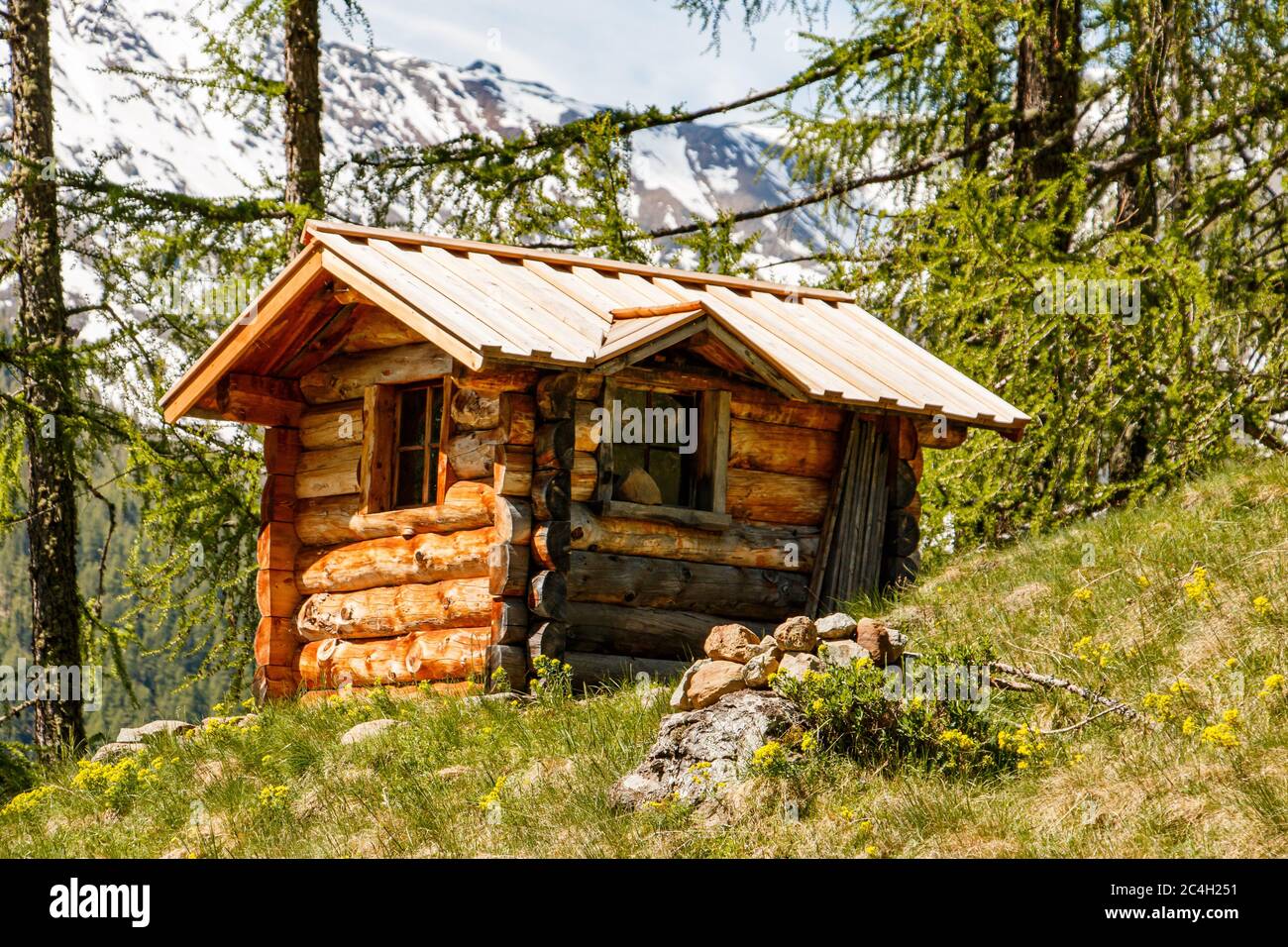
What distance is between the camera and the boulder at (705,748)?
7312 mm

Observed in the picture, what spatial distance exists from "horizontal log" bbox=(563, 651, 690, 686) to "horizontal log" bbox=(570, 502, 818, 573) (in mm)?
806

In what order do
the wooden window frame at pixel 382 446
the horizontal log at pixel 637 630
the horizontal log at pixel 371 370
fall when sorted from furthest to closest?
the wooden window frame at pixel 382 446 < the horizontal log at pixel 371 370 < the horizontal log at pixel 637 630

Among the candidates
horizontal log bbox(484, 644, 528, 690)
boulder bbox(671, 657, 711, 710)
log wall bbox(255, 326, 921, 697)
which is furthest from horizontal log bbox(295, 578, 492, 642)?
boulder bbox(671, 657, 711, 710)

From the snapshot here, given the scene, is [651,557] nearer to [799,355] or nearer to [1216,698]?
[799,355]

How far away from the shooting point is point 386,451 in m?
12.1

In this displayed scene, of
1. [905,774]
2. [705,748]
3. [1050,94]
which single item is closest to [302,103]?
[1050,94]

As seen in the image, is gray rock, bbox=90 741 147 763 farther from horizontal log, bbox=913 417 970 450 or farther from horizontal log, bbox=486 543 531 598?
horizontal log, bbox=913 417 970 450

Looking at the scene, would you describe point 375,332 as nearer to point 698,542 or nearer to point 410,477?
point 410,477

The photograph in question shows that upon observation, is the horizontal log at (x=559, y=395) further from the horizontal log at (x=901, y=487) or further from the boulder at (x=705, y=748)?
the horizontal log at (x=901, y=487)

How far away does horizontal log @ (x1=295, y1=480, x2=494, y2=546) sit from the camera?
1083cm

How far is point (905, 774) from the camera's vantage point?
23.8ft

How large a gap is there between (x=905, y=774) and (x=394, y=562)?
18.0ft

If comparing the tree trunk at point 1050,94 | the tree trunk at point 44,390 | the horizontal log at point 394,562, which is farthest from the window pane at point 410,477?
the tree trunk at point 1050,94

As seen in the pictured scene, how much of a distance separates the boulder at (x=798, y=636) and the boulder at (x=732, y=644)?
219mm
